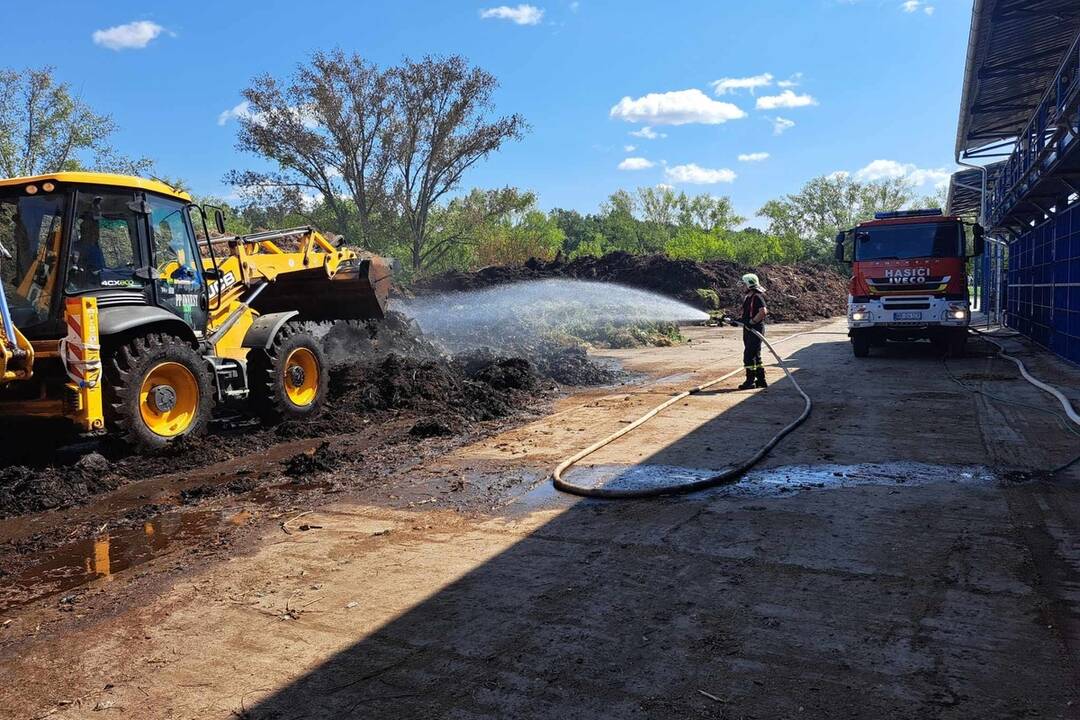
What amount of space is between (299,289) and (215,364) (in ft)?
10.5

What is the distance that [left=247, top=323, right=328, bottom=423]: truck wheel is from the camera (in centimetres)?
913

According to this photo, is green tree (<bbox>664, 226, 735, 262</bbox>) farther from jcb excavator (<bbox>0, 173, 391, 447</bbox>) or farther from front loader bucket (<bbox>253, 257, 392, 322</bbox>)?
jcb excavator (<bbox>0, 173, 391, 447</bbox>)

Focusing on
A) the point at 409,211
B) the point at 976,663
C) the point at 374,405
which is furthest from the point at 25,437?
the point at 409,211

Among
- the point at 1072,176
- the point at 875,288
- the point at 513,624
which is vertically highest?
the point at 1072,176

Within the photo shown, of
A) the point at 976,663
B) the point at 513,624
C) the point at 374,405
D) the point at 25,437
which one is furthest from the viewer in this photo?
the point at 374,405

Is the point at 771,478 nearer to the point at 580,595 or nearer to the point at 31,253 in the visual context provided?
the point at 580,595

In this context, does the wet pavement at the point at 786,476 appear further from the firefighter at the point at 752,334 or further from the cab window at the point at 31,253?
the cab window at the point at 31,253

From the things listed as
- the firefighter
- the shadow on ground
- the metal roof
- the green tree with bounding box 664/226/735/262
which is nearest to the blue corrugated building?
the metal roof

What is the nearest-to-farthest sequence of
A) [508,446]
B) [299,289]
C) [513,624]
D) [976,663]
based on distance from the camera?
[976,663] → [513,624] → [508,446] → [299,289]

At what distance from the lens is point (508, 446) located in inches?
324

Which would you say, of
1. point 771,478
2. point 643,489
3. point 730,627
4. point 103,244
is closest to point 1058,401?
point 771,478

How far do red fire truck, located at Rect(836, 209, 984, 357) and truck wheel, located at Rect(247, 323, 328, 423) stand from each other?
34.0 feet

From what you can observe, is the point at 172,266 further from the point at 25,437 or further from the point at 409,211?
the point at 409,211

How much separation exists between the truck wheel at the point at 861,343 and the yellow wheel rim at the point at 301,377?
435 inches
